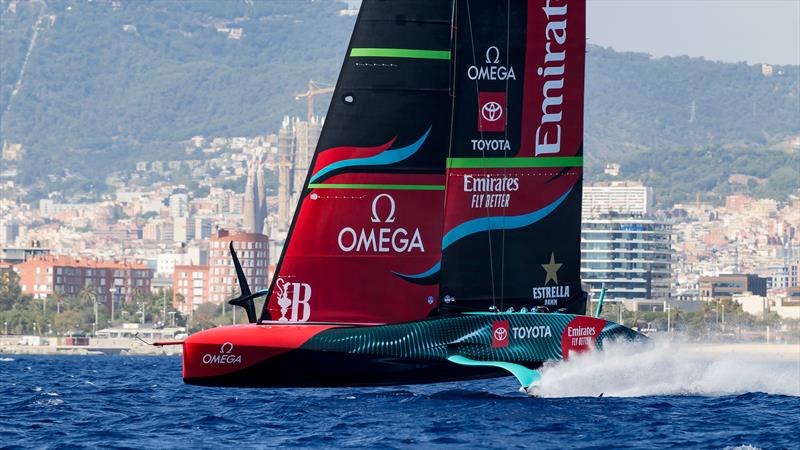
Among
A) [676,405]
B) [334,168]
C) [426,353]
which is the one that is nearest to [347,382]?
[426,353]

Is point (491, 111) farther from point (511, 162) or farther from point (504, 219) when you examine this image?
point (504, 219)

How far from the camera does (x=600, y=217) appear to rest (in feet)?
545

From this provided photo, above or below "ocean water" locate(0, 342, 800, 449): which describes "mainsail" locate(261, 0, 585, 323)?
above

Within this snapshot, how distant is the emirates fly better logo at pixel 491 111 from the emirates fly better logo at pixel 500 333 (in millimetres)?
3048

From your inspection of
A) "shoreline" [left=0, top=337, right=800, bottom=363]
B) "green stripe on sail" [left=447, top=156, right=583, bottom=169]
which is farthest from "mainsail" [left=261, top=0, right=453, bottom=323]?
"shoreline" [left=0, top=337, right=800, bottom=363]

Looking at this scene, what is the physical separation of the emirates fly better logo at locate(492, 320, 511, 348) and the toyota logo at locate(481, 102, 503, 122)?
3218mm

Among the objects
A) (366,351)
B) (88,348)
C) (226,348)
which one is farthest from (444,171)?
(88,348)

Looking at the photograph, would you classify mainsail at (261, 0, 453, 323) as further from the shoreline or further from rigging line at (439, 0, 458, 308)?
the shoreline

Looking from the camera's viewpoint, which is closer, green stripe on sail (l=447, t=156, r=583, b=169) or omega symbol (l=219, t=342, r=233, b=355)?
omega symbol (l=219, t=342, r=233, b=355)

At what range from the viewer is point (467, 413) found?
24.8m

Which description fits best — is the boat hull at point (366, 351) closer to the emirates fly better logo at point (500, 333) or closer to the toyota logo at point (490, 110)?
the emirates fly better logo at point (500, 333)

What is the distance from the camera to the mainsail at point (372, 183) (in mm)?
27312

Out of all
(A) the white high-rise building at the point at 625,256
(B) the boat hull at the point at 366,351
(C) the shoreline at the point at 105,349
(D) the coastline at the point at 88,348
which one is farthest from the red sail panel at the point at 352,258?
(A) the white high-rise building at the point at 625,256

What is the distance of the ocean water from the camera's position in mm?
21641
